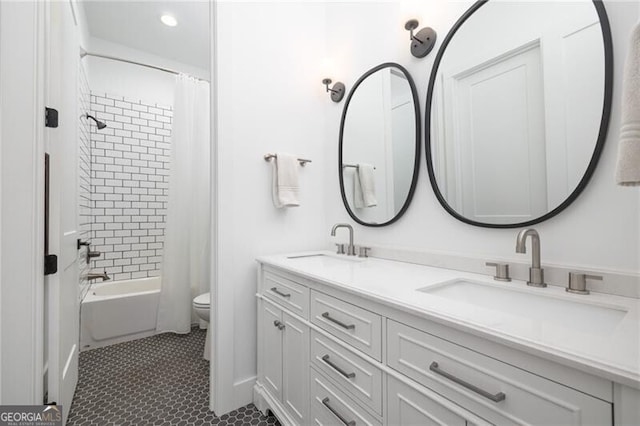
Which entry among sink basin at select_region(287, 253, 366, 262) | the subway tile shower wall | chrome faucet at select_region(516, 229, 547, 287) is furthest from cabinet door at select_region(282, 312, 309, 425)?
the subway tile shower wall

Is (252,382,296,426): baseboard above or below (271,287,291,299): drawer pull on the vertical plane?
below

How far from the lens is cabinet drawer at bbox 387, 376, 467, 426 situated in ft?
2.30

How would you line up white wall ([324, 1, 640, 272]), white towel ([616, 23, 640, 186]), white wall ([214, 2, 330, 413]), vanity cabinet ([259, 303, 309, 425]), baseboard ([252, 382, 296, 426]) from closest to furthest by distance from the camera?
white towel ([616, 23, 640, 186]) < white wall ([324, 1, 640, 272]) < vanity cabinet ([259, 303, 309, 425]) < baseboard ([252, 382, 296, 426]) < white wall ([214, 2, 330, 413])

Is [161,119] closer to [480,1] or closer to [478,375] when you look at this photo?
[480,1]

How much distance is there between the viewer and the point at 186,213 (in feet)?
8.82

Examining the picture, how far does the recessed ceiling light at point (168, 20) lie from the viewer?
252 centimetres

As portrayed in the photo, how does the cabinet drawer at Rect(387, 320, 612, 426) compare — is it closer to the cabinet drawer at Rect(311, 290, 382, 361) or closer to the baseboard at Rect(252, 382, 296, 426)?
the cabinet drawer at Rect(311, 290, 382, 361)

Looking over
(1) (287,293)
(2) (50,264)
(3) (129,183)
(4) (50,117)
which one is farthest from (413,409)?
(3) (129,183)

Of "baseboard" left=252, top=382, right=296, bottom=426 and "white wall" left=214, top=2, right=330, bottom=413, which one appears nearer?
"baseboard" left=252, top=382, right=296, bottom=426

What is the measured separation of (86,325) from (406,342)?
2.61 metres

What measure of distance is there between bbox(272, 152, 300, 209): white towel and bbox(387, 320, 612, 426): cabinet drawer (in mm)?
1054

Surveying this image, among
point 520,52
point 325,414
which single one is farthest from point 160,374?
point 520,52

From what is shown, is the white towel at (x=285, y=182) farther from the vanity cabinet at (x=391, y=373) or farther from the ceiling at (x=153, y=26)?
the ceiling at (x=153, y=26)

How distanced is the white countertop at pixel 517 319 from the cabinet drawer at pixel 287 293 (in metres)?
0.09
